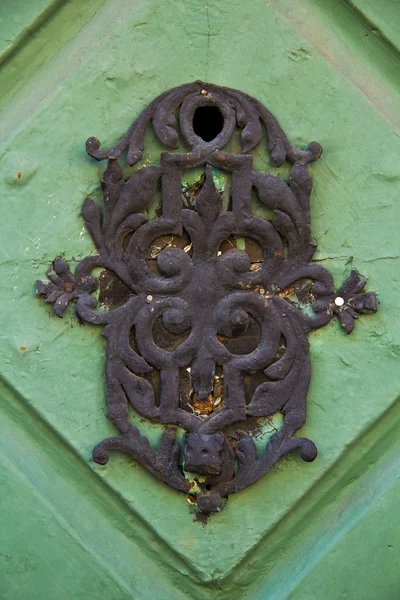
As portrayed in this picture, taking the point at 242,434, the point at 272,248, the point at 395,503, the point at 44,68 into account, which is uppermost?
the point at 44,68

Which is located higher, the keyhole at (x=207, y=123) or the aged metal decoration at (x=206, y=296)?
the keyhole at (x=207, y=123)

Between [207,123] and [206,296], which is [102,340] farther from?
[207,123]

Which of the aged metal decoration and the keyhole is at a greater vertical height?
the keyhole

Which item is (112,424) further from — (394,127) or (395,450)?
(394,127)

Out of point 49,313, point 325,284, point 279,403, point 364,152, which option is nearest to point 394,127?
point 364,152
